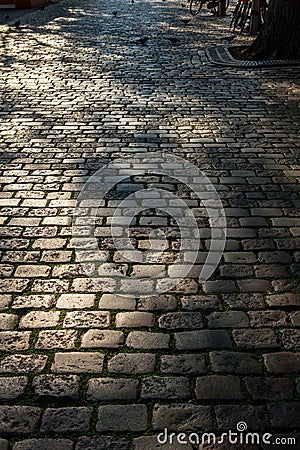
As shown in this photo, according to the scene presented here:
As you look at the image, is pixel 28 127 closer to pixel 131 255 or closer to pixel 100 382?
pixel 131 255

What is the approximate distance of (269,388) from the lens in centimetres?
293

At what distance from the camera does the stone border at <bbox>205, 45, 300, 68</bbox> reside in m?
11.3

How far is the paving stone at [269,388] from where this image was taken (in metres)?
→ 2.87

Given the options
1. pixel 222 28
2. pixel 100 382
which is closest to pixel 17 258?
pixel 100 382

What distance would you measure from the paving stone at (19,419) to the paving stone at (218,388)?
788 millimetres

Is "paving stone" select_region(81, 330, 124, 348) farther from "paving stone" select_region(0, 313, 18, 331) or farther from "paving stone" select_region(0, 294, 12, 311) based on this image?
"paving stone" select_region(0, 294, 12, 311)

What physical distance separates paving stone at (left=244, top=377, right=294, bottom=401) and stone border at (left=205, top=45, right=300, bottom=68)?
924 centimetres

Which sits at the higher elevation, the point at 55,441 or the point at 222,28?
the point at 222,28

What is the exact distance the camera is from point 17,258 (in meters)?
4.21

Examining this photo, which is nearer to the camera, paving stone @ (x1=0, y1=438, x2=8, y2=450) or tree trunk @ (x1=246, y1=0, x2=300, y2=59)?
paving stone @ (x1=0, y1=438, x2=8, y2=450)

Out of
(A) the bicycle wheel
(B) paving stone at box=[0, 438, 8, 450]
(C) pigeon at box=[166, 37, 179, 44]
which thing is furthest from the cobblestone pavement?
(A) the bicycle wheel

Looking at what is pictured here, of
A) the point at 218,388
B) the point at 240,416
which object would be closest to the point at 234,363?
the point at 218,388

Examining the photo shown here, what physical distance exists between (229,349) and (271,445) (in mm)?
707

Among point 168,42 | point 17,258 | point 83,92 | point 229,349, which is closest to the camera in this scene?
point 229,349
